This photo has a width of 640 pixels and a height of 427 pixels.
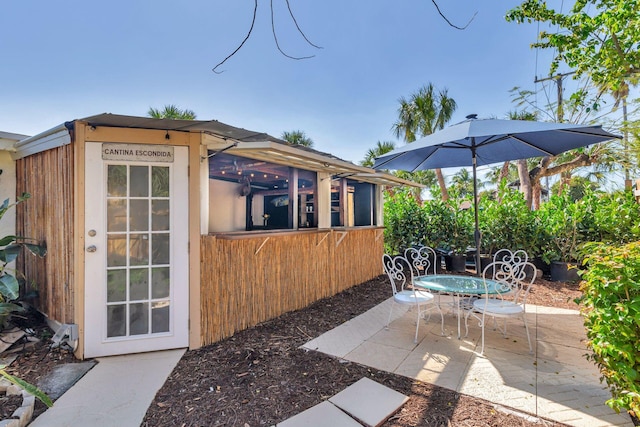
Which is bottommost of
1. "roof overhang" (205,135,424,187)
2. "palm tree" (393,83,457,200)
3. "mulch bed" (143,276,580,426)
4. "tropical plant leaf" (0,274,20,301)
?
"mulch bed" (143,276,580,426)

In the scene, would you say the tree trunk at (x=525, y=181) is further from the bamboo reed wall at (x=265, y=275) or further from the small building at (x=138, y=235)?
the small building at (x=138, y=235)

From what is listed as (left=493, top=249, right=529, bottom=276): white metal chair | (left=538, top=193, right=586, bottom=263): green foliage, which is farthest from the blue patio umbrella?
(left=538, top=193, right=586, bottom=263): green foliage

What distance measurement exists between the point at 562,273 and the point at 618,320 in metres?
5.53

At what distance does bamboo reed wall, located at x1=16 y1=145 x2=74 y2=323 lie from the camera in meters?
3.06

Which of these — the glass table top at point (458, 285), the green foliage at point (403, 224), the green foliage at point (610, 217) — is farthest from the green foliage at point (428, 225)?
the glass table top at point (458, 285)

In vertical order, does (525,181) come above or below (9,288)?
above

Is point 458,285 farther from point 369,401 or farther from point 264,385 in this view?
point 264,385

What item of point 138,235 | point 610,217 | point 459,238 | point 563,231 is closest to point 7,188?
point 138,235

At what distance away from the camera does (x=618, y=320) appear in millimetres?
1628

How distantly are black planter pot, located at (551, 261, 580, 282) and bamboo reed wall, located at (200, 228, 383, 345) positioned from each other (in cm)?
427

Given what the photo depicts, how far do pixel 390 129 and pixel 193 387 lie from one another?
1426 centimetres

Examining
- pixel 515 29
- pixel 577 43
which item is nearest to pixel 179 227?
pixel 577 43

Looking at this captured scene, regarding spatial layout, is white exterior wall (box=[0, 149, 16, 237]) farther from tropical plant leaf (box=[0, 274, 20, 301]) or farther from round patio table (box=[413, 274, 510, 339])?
round patio table (box=[413, 274, 510, 339])

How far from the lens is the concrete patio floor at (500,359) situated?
214cm
